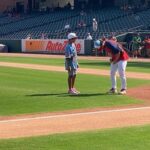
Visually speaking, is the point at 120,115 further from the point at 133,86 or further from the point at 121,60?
the point at 133,86

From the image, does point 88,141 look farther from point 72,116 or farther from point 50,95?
point 50,95

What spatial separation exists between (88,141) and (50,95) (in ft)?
22.5

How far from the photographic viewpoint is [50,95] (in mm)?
15875

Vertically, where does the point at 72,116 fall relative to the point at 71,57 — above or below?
below

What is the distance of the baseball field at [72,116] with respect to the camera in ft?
29.5

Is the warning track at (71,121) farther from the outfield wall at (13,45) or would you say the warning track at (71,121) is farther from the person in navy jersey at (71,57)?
the outfield wall at (13,45)

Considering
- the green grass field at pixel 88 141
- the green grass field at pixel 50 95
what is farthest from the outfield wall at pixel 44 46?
the green grass field at pixel 88 141

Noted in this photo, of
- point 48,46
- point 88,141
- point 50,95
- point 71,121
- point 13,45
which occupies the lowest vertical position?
point 13,45

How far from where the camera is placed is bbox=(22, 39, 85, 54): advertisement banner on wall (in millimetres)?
45469

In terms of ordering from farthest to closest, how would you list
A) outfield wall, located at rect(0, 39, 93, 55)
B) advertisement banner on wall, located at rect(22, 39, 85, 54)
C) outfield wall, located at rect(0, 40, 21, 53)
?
outfield wall, located at rect(0, 40, 21, 53)
advertisement banner on wall, located at rect(22, 39, 85, 54)
outfield wall, located at rect(0, 39, 93, 55)

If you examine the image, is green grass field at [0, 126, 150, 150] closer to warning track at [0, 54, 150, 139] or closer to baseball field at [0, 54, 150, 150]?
baseball field at [0, 54, 150, 150]

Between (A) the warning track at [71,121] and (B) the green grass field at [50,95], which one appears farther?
(B) the green grass field at [50,95]

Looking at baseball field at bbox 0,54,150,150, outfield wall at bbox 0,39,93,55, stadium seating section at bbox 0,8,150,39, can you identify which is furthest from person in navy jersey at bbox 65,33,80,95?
stadium seating section at bbox 0,8,150,39

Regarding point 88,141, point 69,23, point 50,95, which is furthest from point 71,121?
point 69,23
